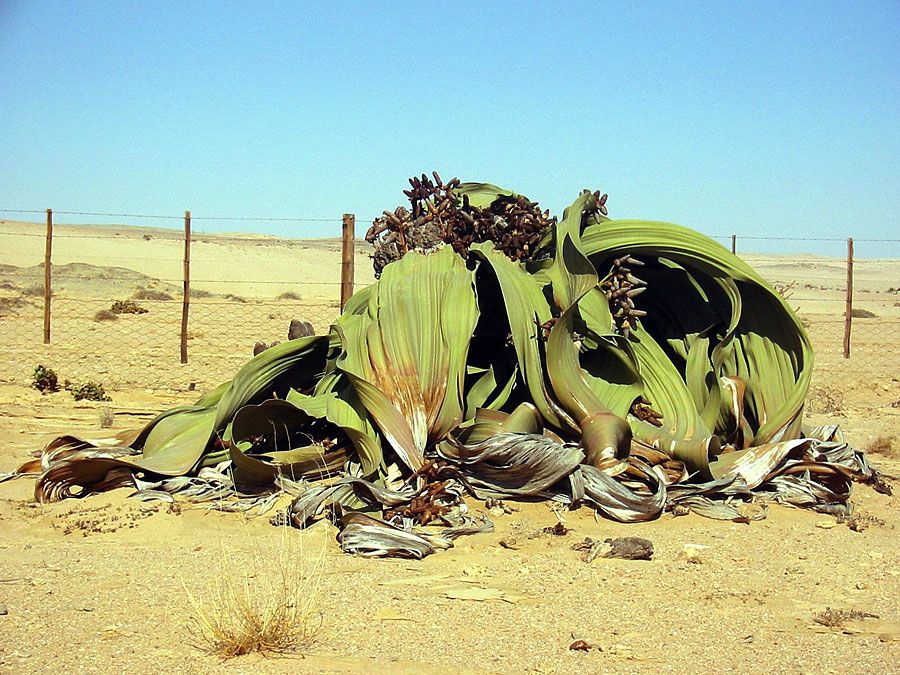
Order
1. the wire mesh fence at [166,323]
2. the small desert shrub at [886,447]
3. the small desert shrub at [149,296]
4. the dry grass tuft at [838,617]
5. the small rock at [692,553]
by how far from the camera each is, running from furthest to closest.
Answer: the small desert shrub at [149,296] < the wire mesh fence at [166,323] < the small desert shrub at [886,447] < the small rock at [692,553] < the dry grass tuft at [838,617]

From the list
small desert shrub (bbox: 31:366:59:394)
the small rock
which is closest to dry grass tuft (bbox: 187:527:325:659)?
the small rock

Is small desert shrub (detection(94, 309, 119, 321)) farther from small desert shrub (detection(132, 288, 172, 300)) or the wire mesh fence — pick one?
small desert shrub (detection(132, 288, 172, 300))

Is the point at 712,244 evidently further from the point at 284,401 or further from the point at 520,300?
the point at 284,401

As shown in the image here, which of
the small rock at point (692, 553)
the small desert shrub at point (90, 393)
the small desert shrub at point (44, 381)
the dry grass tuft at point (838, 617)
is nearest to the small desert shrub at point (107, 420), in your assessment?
the small desert shrub at point (90, 393)

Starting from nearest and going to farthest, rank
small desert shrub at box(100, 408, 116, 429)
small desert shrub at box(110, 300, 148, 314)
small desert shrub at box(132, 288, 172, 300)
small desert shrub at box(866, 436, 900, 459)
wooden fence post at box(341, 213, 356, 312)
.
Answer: small desert shrub at box(866, 436, 900, 459)
small desert shrub at box(100, 408, 116, 429)
wooden fence post at box(341, 213, 356, 312)
small desert shrub at box(110, 300, 148, 314)
small desert shrub at box(132, 288, 172, 300)

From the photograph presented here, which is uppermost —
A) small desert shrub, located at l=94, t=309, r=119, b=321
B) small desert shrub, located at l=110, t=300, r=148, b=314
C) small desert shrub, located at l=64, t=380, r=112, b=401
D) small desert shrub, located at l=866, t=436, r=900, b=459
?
small desert shrub, located at l=110, t=300, r=148, b=314

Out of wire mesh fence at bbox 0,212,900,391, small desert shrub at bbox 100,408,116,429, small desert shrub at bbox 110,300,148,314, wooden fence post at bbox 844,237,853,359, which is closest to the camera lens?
small desert shrub at bbox 100,408,116,429

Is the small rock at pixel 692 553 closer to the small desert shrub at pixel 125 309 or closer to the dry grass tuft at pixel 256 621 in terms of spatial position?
the dry grass tuft at pixel 256 621

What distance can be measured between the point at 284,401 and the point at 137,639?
85.1 inches

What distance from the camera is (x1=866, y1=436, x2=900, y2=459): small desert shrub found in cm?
727

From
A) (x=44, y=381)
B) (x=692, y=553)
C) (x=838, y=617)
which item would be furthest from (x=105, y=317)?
(x=838, y=617)

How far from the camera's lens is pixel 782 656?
11.3 ft

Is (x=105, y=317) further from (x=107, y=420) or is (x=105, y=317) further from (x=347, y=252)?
(x=107, y=420)

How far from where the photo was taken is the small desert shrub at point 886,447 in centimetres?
727
